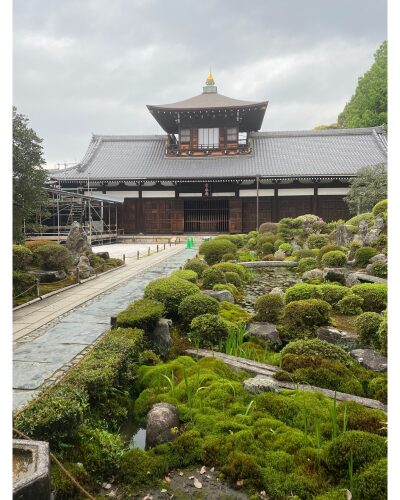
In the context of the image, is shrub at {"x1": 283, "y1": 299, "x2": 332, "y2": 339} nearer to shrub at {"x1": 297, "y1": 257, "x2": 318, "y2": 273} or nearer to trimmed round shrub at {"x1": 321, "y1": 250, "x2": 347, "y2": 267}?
trimmed round shrub at {"x1": 321, "y1": 250, "x2": 347, "y2": 267}

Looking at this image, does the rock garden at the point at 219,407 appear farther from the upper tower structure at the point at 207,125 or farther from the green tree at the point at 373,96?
the green tree at the point at 373,96

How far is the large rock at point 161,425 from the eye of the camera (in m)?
3.85

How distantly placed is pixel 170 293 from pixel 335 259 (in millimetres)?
7862

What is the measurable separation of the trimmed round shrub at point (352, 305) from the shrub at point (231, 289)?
272 cm

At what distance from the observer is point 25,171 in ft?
27.6

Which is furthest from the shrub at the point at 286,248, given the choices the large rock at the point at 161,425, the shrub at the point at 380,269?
the large rock at the point at 161,425

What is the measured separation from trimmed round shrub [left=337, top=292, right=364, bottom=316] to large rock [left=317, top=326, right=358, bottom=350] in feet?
5.31

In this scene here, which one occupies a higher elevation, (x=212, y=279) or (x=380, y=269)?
(x=380, y=269)

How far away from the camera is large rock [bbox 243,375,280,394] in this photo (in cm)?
472

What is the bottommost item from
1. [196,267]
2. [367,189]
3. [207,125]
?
[196,267]

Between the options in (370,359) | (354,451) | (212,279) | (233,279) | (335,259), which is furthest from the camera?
(335,259)

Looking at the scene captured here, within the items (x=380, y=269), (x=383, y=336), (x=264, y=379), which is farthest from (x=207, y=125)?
(x=264, y=379)

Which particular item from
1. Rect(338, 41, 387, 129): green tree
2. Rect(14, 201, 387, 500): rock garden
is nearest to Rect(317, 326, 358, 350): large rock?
Rect(14, 201, 387, 500): rock garden

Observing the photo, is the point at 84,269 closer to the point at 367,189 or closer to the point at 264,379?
the point at 264,379
